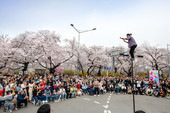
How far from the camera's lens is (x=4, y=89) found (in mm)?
8133

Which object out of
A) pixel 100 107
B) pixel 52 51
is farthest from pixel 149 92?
pixel 52 51

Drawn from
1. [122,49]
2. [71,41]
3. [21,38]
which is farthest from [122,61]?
[21,38]

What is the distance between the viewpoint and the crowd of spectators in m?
7.85

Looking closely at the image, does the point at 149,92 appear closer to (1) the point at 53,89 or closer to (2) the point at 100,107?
(2) the point at 100,107

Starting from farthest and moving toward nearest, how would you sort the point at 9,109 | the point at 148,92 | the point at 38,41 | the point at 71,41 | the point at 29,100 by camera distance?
the point at 71,41, the point at 38,41, the point at 148,92, the point at 29,100, the point at 9,109

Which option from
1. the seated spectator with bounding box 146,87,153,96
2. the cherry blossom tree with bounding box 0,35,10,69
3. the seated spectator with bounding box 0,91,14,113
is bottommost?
the seated spectator with bounding box 146,87,153,96

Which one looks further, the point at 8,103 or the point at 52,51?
Result: the point at 52,51

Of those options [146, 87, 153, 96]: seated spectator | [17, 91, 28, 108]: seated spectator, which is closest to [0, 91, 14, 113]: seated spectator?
[17, 91, 28, 108]: seated spectator

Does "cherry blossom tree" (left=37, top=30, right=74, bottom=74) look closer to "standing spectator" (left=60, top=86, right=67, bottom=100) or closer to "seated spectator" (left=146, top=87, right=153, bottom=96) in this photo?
"standing spectator" (left=60, top=86, right=67, bottom=100)

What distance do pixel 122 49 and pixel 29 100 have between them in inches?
1336

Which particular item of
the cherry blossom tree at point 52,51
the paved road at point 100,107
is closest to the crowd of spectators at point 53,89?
the paved road at point 100,107

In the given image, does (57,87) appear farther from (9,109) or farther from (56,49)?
(56,49)

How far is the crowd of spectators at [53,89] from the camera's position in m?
7.85

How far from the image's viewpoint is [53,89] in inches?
442
